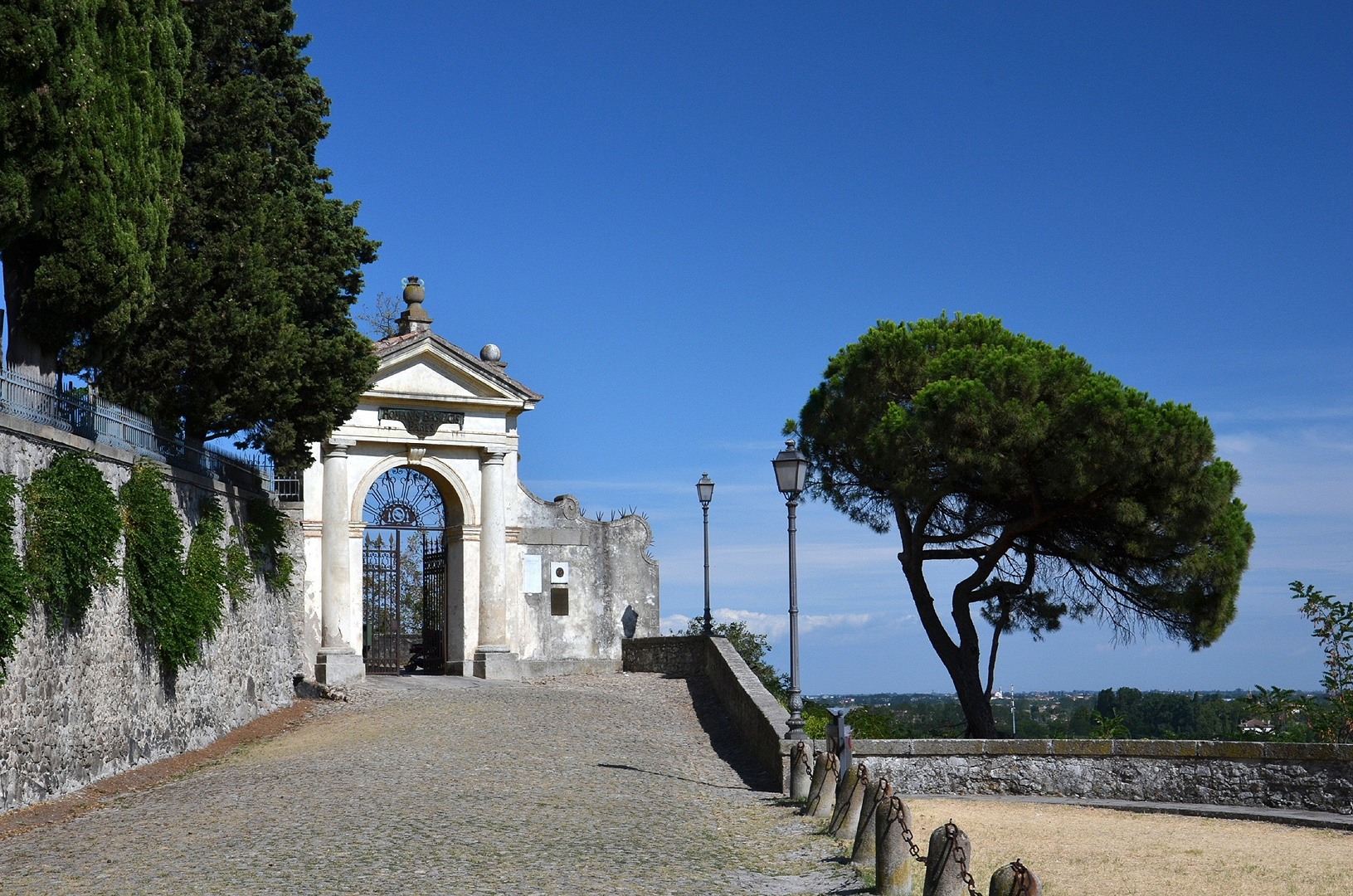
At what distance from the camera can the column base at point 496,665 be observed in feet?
74.4

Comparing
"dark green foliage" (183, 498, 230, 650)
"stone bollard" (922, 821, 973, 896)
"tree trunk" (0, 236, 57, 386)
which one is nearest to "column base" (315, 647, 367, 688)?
"dark green foliage" (183, 498, 230, 650)

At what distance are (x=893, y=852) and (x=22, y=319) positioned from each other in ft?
33.0

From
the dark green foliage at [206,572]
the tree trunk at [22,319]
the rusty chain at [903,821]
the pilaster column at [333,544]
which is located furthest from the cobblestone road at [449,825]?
the pilaster column at [333,544]

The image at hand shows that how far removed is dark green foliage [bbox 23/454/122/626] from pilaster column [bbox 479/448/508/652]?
37.5 ft

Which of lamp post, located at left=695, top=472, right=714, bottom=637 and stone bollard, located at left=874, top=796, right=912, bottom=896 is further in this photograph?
lamp post, located at left=695, top=472, right=714, bottom=637

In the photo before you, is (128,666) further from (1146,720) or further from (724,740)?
(1146,720)

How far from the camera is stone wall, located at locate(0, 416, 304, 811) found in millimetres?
10070

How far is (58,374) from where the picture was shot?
1359cm

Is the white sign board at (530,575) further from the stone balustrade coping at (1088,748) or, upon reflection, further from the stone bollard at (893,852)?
the stone bollard at (893,852)

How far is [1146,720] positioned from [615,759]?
1585 centimetres

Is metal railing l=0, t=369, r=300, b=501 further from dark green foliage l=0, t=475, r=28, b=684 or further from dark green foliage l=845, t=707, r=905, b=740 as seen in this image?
dark green foliage l=845, t=707, r=905, b=740

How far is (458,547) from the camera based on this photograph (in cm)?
2348

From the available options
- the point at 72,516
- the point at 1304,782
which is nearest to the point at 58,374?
the point at 72,516

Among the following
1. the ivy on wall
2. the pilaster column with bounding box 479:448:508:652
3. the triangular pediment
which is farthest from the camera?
the pilaster column with bounding box 479:448:508:652
